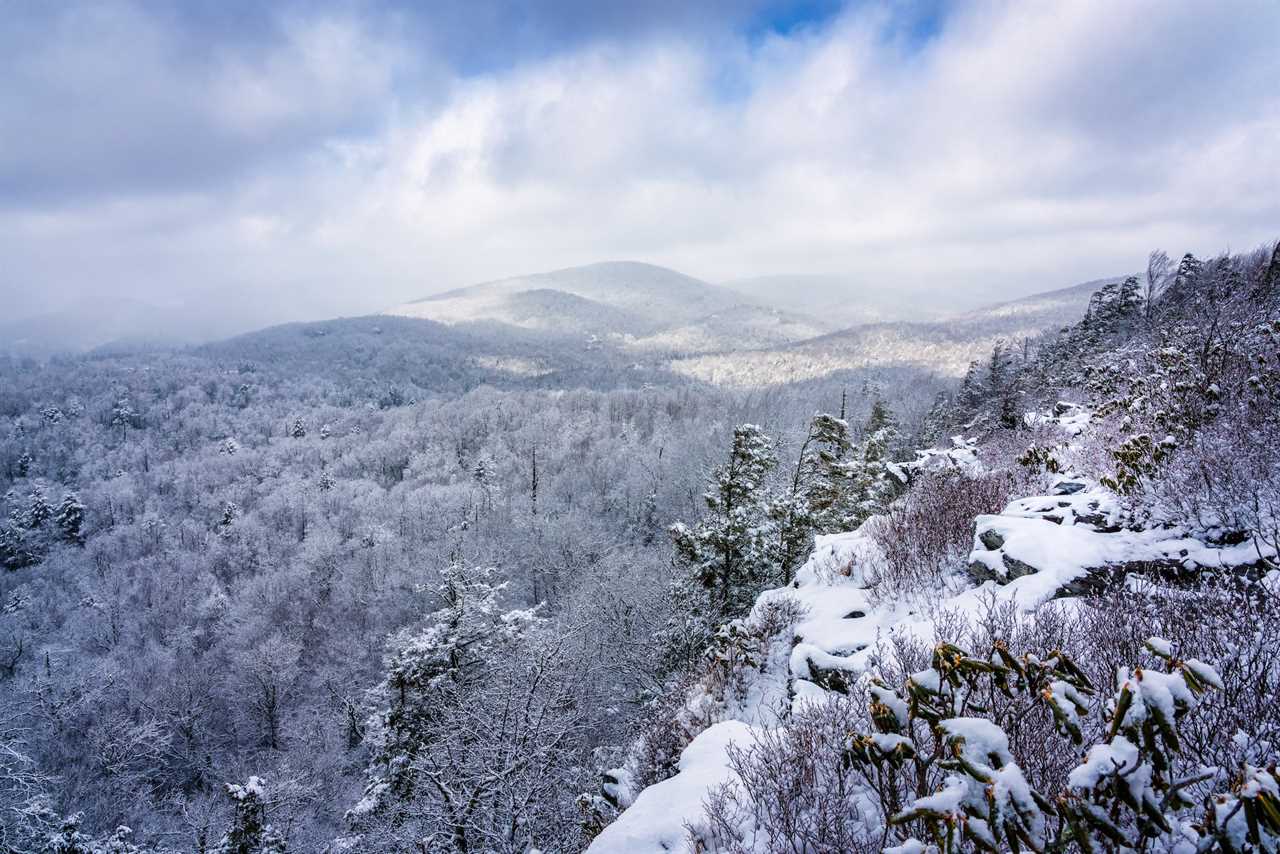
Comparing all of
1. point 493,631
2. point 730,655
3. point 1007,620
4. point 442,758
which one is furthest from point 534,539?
point 1007,620

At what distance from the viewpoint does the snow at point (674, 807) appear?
15.1 feet

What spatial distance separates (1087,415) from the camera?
14172mm

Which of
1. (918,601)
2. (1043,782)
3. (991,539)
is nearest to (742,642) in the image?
(918,601)

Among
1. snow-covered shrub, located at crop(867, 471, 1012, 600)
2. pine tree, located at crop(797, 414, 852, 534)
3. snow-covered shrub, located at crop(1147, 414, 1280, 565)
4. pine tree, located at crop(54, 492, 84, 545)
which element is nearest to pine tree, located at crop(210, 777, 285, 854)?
snow-covered shrub, located at crop(867, 471, 1012, 600)

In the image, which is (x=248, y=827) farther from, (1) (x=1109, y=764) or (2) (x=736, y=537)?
(1) (x=1109, y=764)

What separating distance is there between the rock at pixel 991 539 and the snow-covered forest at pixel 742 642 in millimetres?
44

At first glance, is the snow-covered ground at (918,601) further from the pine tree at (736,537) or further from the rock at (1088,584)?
the pine tree at (736,537)

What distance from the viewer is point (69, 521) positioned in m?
54.2

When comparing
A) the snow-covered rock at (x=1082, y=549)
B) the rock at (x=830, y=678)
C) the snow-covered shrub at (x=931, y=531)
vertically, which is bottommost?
the rock at (x=830, y=678)

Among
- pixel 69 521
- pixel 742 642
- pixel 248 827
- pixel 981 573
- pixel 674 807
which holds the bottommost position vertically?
pixel 69 521

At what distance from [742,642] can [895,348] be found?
15030cm

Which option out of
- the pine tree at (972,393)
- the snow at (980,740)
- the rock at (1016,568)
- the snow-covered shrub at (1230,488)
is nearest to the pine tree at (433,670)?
the rock at (1016,568)

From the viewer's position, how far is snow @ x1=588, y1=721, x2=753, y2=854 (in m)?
4.61

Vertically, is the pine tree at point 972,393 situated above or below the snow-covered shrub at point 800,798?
below
